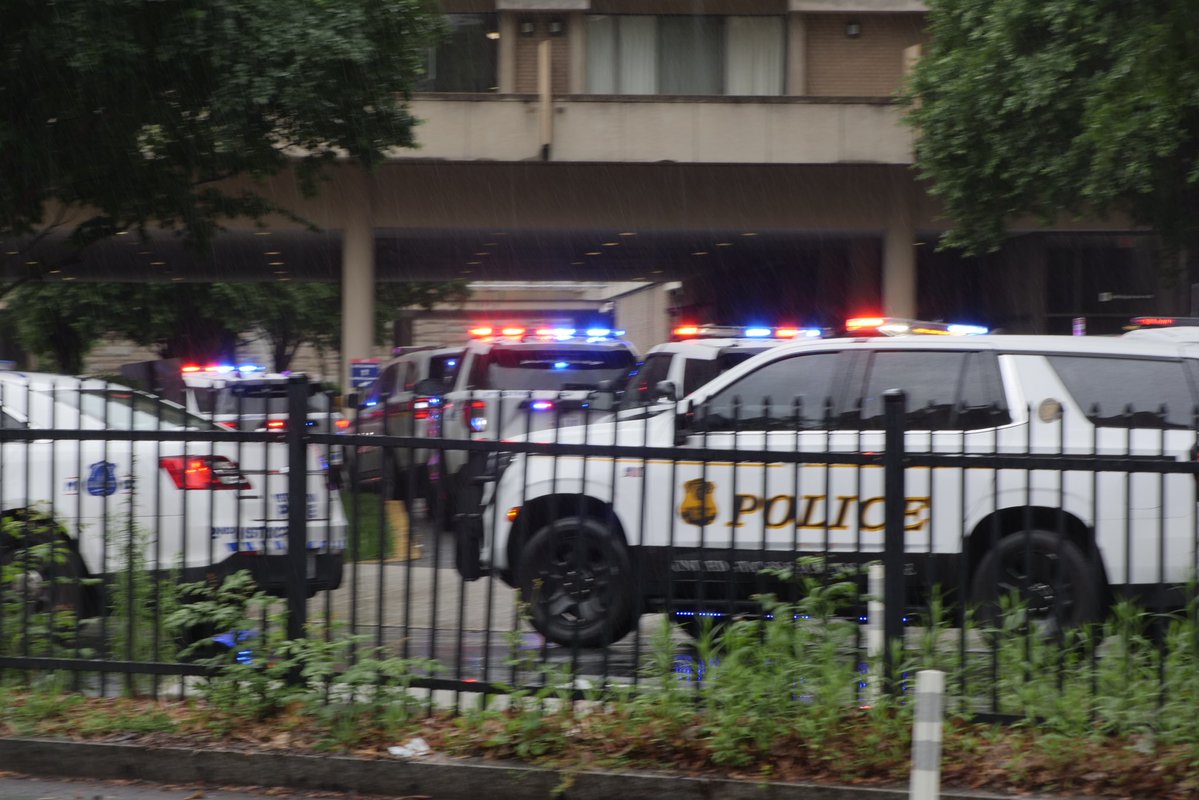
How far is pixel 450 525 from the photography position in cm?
605

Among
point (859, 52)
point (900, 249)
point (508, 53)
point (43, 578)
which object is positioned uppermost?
point (859, 52)

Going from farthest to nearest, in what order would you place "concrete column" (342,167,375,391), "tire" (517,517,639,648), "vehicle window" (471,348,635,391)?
"concrete column" (342,167,375,391), "vehicle window" (471,348,635,391), "tire" (517,517,639,648)

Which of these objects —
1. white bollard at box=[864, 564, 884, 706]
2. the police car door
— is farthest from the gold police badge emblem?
white bollard at box=[864, 564, 884, 706]

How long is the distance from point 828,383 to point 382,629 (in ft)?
11.8

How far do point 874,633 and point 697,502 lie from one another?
96 cm

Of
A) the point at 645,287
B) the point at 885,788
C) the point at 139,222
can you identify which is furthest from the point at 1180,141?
the point at 645,287

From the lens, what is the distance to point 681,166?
85.3 ft

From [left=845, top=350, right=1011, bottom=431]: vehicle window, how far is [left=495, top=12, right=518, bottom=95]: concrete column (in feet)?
66.7

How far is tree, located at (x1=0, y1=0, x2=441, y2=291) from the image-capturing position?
13609 millimetres

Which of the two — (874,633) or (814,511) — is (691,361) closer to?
(814,511)

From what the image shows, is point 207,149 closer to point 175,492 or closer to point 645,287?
point 175,492

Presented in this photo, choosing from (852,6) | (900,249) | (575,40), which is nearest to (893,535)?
(900,249)

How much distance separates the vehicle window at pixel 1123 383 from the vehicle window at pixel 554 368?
642 cm

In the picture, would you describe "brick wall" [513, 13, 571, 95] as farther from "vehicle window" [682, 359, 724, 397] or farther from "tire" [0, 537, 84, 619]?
"tire" [0, 537, 84, 619]
